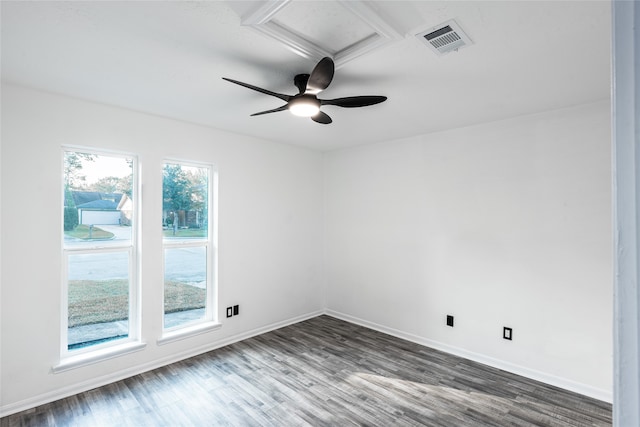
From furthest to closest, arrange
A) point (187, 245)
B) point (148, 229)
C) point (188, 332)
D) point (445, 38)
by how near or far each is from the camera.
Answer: point (187, 245), point (188, 332), point (148, 229), point (445, 38)

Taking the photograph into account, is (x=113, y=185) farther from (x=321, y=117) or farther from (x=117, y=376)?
(x=321, y=117)

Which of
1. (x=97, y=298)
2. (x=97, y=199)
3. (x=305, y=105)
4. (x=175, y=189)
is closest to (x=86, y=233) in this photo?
(x=97, y=199)

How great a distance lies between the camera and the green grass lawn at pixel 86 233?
9.69ft

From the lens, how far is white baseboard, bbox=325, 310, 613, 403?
2.85 meters

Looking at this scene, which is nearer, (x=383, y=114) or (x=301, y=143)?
(x=383, y=114)

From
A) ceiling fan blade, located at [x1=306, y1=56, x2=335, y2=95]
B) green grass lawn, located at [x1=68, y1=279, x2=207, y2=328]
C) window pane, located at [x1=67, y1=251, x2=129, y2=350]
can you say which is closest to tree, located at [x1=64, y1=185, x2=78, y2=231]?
window pane, located at [x1=67, y1=251, x2=129, y2=350]

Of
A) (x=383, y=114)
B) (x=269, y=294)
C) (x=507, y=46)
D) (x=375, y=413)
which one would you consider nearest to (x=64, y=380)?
(x=269, y=294)

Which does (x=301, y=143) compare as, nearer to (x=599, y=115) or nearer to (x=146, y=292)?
(x=146, y=292)

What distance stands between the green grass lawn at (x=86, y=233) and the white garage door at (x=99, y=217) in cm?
5

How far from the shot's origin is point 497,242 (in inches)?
133

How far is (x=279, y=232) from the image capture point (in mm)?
4496

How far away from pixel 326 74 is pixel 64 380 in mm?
3250

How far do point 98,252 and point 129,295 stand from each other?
52cm

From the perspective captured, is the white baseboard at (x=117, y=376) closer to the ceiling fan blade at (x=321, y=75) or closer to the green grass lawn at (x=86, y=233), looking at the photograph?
the green grass lawn at (x=86, y=233)
